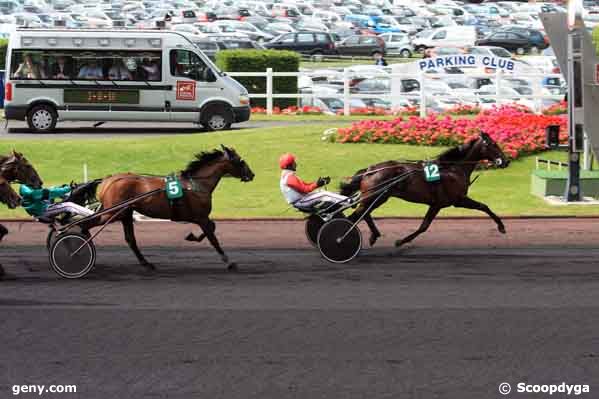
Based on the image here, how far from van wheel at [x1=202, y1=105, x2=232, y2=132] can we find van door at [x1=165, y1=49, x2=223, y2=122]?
0.25 meters

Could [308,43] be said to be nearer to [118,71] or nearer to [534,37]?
[534,37]

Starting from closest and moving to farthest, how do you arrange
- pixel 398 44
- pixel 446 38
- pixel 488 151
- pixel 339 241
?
pixel 339 241 < pixel 488 151 < pixel 446 38 < pixel 398 44

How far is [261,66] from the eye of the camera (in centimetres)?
3631

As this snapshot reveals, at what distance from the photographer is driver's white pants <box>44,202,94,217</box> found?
14391 mm

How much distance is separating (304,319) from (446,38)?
5292 cm

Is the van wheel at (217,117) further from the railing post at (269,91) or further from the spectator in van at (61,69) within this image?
the railing post at (269,91)

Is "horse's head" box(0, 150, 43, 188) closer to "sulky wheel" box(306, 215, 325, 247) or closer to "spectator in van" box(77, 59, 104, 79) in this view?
"sulky wheel" box(306, 215, 325, 247)

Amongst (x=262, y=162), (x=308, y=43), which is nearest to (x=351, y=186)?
(x=262, y=162)

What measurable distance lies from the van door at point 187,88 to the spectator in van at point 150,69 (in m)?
0.30

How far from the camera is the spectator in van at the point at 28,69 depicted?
29766 mm

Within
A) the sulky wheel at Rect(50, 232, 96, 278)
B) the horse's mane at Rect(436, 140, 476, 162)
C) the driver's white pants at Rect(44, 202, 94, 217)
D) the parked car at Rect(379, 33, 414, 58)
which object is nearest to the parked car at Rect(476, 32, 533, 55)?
the parked car at Rect(379, 33, 414, 58)

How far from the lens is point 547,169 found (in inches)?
908

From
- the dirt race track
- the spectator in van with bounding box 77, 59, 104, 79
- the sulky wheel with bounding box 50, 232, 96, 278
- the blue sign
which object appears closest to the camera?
the dirt race track
